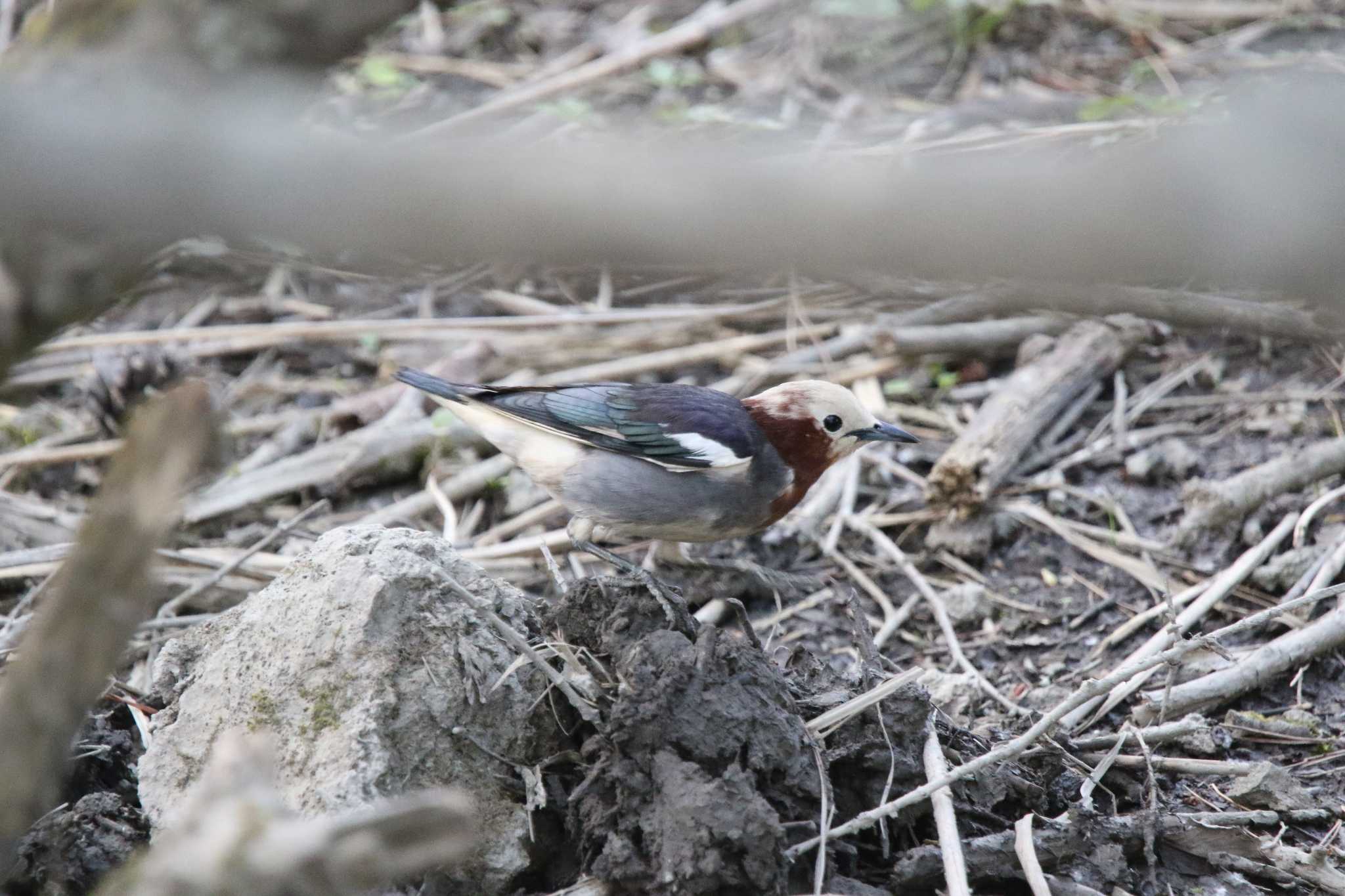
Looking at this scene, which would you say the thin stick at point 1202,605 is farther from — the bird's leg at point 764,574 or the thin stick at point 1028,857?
the bird's leg at point 764,574

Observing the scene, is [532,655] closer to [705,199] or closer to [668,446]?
[705,199]

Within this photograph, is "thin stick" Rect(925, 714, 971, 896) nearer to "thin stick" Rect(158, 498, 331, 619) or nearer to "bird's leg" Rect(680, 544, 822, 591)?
"bird's leg" Rect(680, 544, 822, 591)

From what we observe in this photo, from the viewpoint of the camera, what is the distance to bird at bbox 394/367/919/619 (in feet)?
14.9

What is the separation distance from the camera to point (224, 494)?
5.48 m

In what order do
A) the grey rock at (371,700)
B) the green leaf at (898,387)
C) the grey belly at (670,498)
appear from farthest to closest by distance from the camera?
the green leaf at (898,387) < the grey belly at (670,498) < the grey rock at (371,700)

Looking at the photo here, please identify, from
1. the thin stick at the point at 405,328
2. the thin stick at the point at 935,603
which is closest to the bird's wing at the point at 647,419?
the thin stick at the point at 935,603

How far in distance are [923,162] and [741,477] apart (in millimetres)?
2396

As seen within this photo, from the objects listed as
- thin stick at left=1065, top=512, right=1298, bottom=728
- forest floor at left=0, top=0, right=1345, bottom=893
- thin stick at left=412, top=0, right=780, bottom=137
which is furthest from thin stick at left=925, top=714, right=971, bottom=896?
thin stick at left=412, top=0, right=780, bottom=137

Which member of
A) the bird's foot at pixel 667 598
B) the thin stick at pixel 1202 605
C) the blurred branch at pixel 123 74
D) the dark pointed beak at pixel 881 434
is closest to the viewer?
the blurred branch at pixel 123 74

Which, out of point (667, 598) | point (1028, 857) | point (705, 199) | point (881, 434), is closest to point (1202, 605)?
point (881, 434)

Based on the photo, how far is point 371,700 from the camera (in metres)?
3.01

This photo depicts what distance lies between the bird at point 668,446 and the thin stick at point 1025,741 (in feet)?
5.15

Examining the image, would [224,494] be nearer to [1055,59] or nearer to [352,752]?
[352,752]

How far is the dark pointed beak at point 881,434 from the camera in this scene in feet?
15.4
